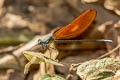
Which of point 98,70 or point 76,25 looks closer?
point 98,70

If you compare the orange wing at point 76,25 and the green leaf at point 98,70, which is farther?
the orange wing at point 76,25

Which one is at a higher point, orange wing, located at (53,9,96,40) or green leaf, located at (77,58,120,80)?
orange wing, located at (53,9,96,40)

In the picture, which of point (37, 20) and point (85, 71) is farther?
point (37, 20)

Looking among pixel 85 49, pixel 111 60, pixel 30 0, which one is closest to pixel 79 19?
pixel 111 60

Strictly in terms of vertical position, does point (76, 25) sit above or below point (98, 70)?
above

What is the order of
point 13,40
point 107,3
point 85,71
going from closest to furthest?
point 85,71 → point 107,3 → point 13,40

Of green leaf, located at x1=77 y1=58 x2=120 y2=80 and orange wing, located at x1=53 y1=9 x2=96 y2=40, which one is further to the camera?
orange wing, located at x1=53 y1=9 x2=96 y2=40

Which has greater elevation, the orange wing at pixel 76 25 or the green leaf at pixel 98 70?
the orange wing at pixel 76 25

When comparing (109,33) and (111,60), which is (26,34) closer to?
(109,33)
